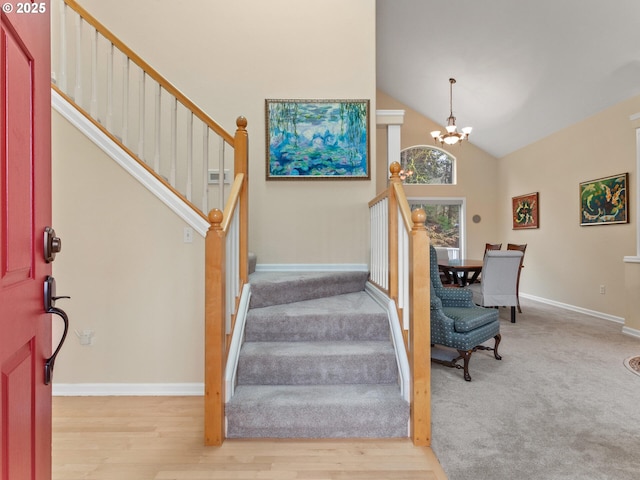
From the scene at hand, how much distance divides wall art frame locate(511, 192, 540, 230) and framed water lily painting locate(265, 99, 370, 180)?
470cm

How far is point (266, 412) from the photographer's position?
1919 millimetres

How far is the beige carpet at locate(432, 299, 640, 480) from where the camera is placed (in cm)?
175

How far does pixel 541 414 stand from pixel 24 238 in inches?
113

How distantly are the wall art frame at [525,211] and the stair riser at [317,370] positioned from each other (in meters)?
5.83

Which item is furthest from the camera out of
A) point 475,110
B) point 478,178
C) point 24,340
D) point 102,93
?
point 478,178

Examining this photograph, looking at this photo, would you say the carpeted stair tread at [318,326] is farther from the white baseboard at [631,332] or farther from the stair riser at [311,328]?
the white baseboard at [631,332]

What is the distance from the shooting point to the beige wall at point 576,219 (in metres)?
4.71

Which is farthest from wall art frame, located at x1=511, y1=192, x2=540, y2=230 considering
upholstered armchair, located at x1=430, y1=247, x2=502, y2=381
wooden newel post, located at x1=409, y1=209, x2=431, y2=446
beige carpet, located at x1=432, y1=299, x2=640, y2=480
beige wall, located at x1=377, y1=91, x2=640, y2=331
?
wooden newel post, located at x1=409, y1=209, x2=431, y2=446

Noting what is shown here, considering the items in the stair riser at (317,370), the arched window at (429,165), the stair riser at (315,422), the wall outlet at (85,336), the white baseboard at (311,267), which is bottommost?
the stair riser at (315,422)

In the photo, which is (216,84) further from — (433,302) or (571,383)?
(571,383)

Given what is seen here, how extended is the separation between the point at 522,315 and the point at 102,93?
6.19m

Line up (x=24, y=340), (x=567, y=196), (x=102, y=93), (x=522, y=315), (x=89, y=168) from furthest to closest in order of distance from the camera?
(x=567, y=196), (x=522, y=315), (x=102, y=93), (x=89, y=168), (x=24, y=340)

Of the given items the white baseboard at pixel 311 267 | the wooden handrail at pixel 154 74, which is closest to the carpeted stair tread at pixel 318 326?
the white baseboard at pixel 311 267

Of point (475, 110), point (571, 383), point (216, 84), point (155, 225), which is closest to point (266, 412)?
point (155, 225)
